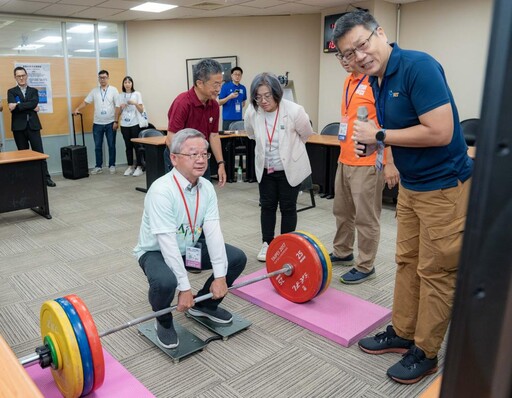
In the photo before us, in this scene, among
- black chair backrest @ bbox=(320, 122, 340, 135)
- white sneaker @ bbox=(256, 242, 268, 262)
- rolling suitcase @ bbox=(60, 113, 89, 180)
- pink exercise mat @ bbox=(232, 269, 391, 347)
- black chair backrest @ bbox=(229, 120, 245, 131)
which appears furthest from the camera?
black chair backrest @ bbox=(229, 120, 245, 131)

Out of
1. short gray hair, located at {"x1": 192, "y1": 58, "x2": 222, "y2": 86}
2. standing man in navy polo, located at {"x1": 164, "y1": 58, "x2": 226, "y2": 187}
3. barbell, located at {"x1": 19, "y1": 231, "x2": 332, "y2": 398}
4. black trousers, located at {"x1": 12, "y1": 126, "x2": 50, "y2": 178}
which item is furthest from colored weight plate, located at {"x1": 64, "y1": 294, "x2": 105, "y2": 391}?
black trousers, located at {"x1": 12, "y1": 126, "x2": 50, "y2": 178}

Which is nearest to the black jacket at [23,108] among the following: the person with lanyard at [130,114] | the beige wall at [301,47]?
the person with lanyard at [130,114]

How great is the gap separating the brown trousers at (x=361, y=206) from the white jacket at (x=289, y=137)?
0.95 feet

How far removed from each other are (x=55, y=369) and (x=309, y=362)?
44.8 inches

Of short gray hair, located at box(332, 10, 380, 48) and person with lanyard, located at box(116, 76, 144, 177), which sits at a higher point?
short gray hair, located at box(332, 10, 380, 48)

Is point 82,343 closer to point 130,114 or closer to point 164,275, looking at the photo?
point 164,275

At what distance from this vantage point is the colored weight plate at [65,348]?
5.36 feet

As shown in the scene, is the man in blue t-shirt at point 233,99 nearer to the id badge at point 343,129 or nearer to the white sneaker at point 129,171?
the white sneaker at point 129,171

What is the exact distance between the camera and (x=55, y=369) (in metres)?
1.77

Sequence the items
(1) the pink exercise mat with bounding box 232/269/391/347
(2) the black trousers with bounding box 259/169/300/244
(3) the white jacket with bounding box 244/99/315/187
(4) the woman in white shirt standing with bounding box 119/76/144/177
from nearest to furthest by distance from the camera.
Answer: (1) the pink exercise mat with bounding box 232/269/391/347 → (3) the white jacket with bounding box 244/99/315/187 → (2) the black trousers with bounding box 259/169/300/244 → (4) the woman in white shirt standing with bounding box 119/76/144/177

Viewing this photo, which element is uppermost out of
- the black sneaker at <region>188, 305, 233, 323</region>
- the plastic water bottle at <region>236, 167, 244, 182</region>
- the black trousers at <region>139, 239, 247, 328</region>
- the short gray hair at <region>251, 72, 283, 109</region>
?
the short gray hair at <region>251, 72, 283, 109</region>

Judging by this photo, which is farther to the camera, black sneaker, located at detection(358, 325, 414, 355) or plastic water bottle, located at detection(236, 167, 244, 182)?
plastic water bottle, located at detection(236, 167, 244, 182)

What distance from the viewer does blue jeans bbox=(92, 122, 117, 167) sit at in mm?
7430

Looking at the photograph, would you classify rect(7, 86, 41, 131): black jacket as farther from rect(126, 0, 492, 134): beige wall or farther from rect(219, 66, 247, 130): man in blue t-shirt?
rect(219, 66, 247, 130): man in blue t-shirt
